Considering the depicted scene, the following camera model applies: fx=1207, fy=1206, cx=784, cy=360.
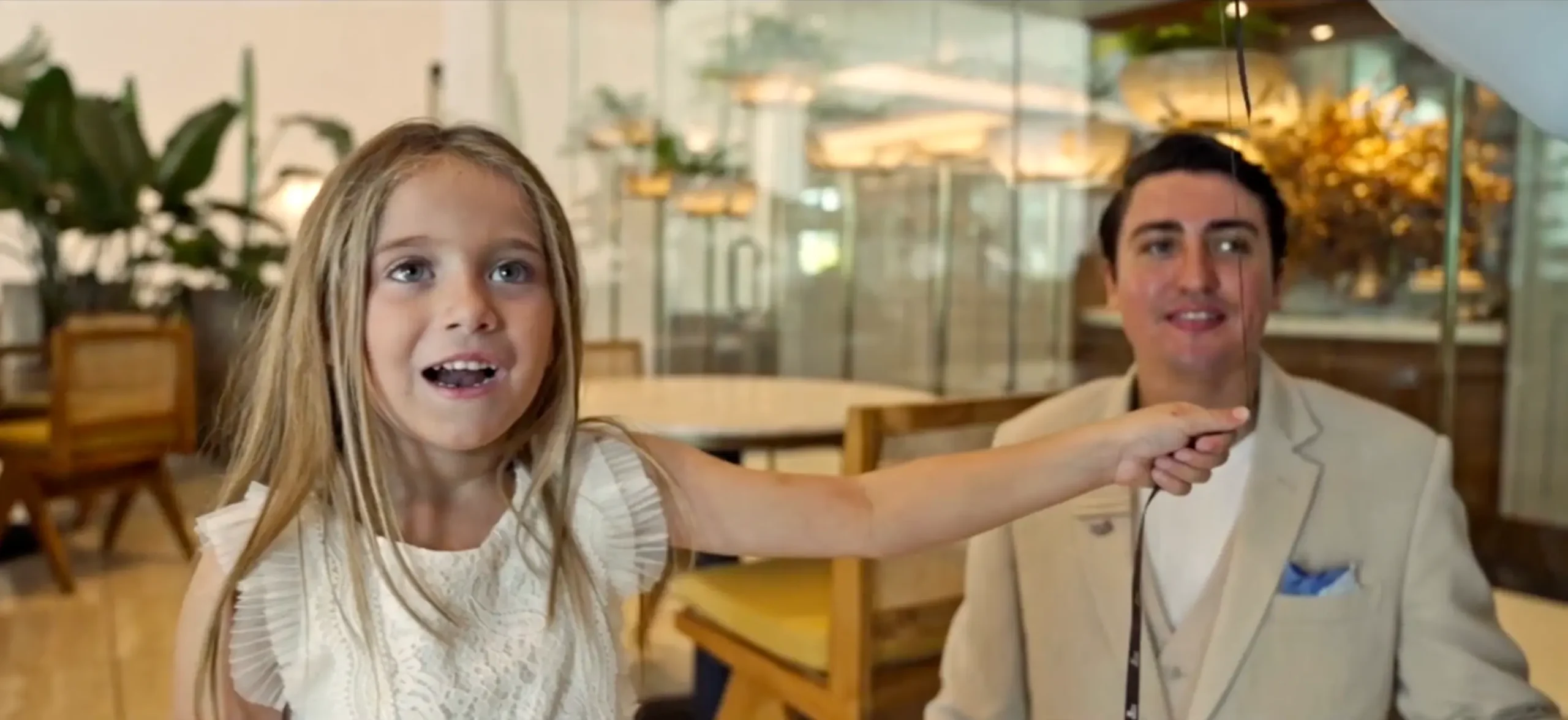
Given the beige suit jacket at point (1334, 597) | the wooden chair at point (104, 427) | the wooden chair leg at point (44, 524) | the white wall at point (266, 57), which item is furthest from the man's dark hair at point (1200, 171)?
the white wall at point (266, 57)

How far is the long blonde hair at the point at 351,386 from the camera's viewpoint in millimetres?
759

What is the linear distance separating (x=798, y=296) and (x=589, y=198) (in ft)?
3.11

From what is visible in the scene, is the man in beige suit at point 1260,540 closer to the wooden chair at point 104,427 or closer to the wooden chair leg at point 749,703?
the wooden chair leg at point 749,703

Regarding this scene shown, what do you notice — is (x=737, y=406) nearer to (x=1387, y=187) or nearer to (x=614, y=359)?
(x=614, y=359)

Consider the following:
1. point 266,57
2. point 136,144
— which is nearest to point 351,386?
point 136,144

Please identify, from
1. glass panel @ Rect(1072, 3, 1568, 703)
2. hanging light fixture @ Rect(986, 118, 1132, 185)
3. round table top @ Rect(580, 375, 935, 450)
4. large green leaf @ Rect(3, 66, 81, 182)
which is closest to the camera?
round table top @ Rect(580, 375, 935, 450)

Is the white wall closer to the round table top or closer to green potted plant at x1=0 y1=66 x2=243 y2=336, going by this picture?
green potted plant at x1=0 y1=66 x2=243 y2=336

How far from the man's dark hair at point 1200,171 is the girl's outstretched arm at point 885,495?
8.3 inches

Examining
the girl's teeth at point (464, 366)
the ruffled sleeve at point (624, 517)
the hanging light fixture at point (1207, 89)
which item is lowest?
the ruffled sleeve at point (624, 517)

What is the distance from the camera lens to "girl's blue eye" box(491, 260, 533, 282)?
0.77m

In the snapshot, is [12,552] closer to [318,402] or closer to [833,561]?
[833,561]

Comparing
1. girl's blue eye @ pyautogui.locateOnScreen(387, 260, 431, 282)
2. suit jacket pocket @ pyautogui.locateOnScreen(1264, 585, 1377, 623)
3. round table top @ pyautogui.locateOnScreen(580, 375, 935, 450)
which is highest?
girl's blue eye @ pyautogui.locateOnScreen(387, 260, 431, 282)

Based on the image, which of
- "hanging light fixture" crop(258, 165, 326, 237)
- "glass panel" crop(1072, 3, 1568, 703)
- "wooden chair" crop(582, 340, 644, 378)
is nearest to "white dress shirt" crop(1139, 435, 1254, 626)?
"glass panel" crop(1072, 3, 1568, 703)

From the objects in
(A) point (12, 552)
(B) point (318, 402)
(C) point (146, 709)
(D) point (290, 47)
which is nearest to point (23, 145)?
(A) point (12, 552)
